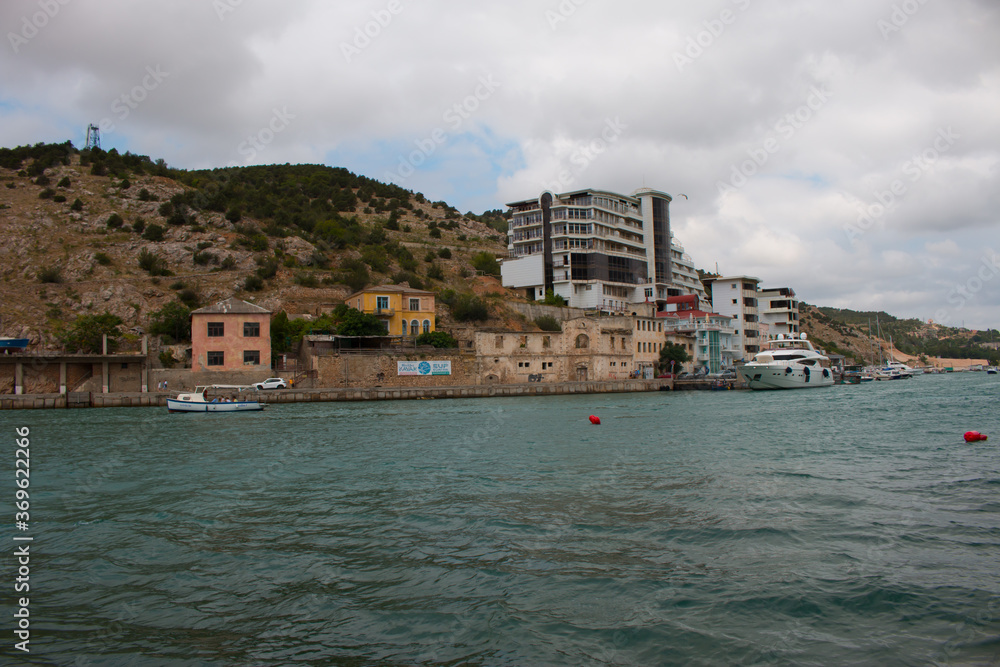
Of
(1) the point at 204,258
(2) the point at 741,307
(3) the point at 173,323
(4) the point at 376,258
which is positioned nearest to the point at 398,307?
(3) the point at 173,323

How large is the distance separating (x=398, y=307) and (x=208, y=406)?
20.9m

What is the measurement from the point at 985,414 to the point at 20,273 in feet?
213

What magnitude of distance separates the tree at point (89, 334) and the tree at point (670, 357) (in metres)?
46.4

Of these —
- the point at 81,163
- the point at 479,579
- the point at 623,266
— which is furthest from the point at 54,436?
the point at 81,163

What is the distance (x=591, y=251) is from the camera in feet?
222

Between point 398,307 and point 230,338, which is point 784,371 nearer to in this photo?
point 398,307

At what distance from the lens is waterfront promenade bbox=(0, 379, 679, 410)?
3866cm

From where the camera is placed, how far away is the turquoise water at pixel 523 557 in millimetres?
5879

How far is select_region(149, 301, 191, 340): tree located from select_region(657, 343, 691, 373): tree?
42.0 m

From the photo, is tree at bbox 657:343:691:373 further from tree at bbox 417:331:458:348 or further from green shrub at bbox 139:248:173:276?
green shrub at bbox 139:248:173:276

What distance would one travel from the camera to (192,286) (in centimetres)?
5484

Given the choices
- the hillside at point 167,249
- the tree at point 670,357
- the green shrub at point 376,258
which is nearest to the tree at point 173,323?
the hillside at point 167,249

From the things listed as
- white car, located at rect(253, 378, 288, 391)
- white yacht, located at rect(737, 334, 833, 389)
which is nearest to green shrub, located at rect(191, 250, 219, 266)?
white car, located at rect(253, 378, 288, 391)

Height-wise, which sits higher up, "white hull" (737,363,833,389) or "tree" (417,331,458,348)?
"tree" (417,331,458,348)
